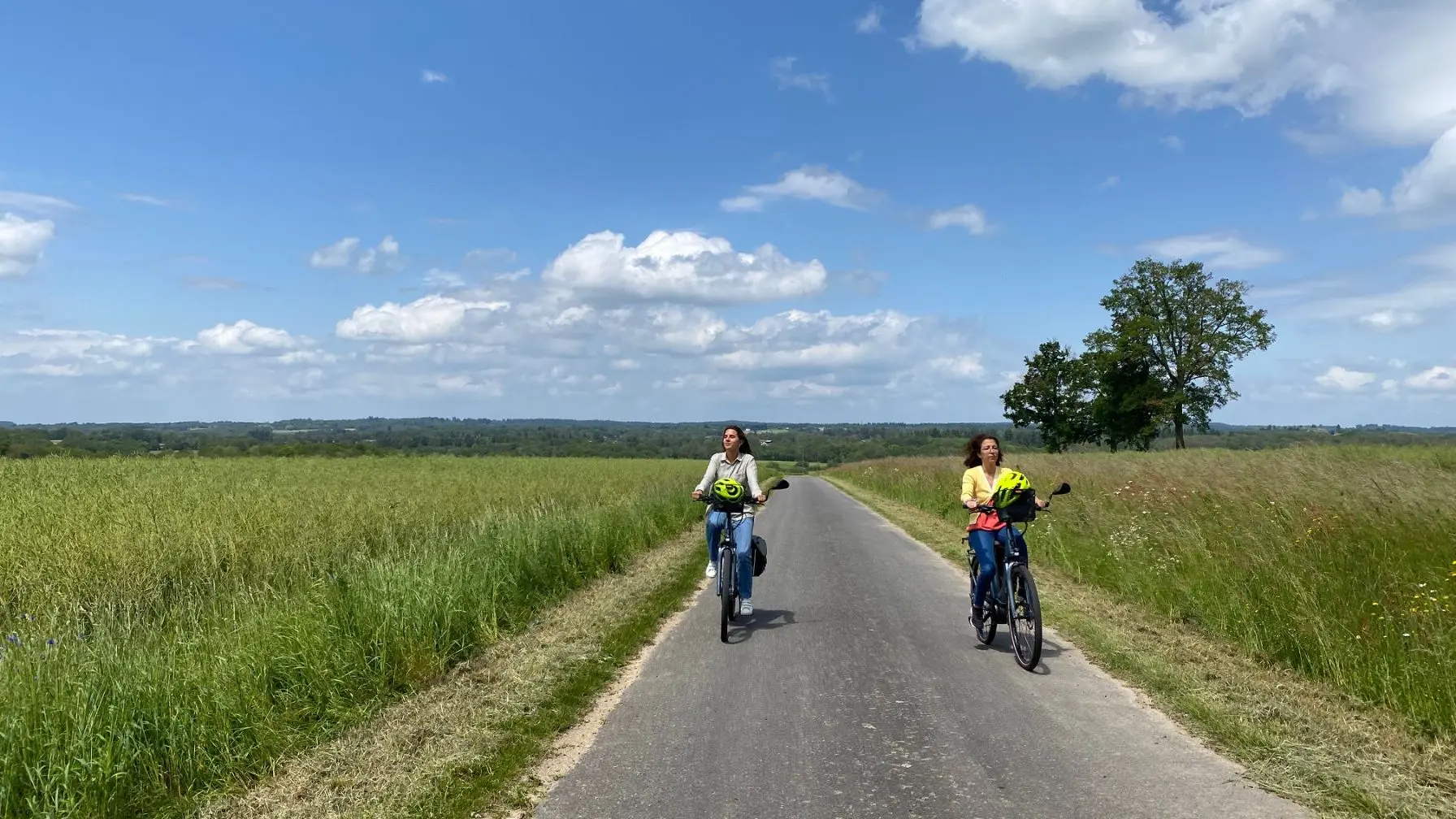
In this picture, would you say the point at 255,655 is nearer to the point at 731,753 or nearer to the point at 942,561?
the point at 731,753

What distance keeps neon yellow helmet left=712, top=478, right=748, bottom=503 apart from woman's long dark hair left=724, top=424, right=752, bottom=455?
1.92 feet

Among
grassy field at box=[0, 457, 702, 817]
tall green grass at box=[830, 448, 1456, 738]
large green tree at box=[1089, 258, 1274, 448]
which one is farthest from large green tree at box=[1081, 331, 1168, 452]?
grassy field at box=[0, 457, 702, 817]

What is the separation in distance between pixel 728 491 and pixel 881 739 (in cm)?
379

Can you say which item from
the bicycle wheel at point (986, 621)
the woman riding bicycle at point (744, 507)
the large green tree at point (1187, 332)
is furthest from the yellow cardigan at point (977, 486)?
the large green tree at point (1187, 332)

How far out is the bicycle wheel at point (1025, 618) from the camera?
6766 mm

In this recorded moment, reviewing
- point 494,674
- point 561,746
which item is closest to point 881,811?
point 561,746

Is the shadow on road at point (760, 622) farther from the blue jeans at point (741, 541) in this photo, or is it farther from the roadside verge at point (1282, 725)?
the roadside verge at point (1282, 725)

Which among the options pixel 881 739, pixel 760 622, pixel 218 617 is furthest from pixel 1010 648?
pixel 218 617

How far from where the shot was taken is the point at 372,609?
6.99 metres

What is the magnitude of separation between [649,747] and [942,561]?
985cm

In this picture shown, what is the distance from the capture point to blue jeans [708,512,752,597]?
28.6 ft

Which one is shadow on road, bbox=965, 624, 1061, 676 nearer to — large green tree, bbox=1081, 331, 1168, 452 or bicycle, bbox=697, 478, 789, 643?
bicycle, bbox=697, 478, 789, 643

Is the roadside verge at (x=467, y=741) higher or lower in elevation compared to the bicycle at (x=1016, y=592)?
lower

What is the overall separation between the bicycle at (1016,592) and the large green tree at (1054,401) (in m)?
61.1
